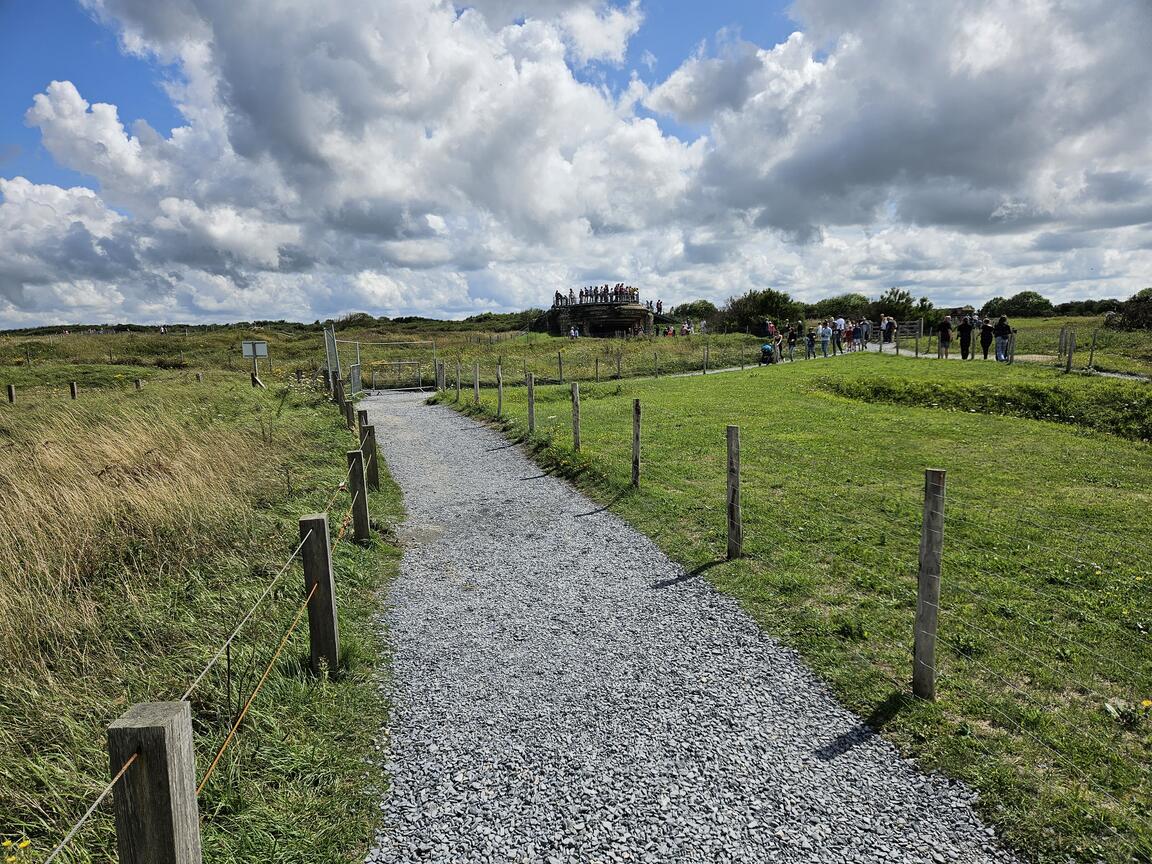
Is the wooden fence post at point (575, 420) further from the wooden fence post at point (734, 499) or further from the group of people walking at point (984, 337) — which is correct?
the group of people walking at point (984, 337)

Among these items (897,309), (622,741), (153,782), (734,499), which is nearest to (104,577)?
(153,782)

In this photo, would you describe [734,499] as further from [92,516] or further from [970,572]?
[92,516]

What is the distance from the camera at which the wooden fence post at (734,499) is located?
7.37 m

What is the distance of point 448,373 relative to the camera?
109 feet

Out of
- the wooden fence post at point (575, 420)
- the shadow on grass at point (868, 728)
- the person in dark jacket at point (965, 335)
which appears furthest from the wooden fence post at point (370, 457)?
the person in dark jacket at point (965, 335)

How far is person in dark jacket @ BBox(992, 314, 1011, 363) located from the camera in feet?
93.3

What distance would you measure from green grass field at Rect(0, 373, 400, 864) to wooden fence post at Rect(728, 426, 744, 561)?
13.2ft

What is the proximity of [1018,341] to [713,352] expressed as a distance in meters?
17.7

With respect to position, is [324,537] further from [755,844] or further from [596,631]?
[755,844]

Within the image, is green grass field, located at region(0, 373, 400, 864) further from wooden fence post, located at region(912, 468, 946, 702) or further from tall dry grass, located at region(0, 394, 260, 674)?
wooden fence post, located at region(912, 468, 946, 702)

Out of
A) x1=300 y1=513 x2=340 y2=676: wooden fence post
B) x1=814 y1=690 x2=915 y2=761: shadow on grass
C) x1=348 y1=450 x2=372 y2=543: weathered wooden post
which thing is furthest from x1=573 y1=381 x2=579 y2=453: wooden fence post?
x1=814 y1=690 x2=915 y2=761: shadow on grass

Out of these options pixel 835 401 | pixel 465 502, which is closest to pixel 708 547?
pixel 465 502

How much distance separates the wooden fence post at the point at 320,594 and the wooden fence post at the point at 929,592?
14.1 feet

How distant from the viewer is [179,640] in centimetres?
500
